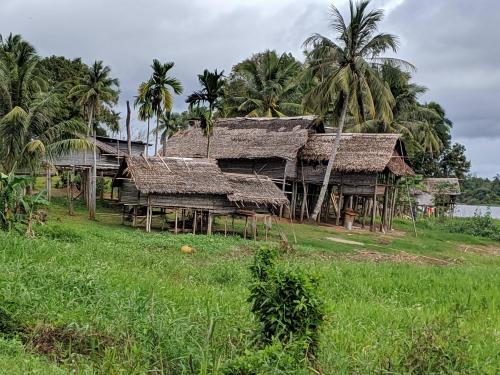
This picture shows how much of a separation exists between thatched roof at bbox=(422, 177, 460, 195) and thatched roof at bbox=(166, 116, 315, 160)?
60.7 feet

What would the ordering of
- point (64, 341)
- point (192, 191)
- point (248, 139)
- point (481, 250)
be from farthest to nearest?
point (248, 139), point (481, 250), point (192, 191), point (64, 341)

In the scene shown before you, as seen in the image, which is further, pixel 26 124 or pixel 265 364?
pixel 26 124

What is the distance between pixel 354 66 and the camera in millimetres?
26062

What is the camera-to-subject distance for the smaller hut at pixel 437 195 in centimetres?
4456

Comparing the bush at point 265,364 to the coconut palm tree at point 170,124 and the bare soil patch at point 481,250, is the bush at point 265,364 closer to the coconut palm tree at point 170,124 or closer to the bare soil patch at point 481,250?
the bare soil patch at point 481,250

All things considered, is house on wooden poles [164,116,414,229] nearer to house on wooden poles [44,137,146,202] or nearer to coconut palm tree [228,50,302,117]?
house on wooden poles [44,137,146,202]

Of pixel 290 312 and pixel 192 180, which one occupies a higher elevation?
pixel 192 180

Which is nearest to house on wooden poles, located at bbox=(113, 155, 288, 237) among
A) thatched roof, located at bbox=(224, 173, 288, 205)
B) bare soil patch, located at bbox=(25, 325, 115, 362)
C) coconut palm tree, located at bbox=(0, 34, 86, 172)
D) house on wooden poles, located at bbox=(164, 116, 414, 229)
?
thatched roof, located at bbox=(224, 173, 288, 205)

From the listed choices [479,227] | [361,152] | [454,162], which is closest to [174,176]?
[361,152]

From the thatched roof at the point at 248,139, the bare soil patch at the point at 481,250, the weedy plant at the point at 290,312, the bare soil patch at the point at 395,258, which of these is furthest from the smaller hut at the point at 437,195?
the weedy plant at the point at 290,312

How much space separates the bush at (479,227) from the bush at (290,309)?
28434 mm

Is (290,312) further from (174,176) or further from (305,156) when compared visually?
(305,156)

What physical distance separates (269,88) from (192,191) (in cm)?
1720

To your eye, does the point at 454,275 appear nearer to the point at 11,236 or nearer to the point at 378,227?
the point at 11,236
